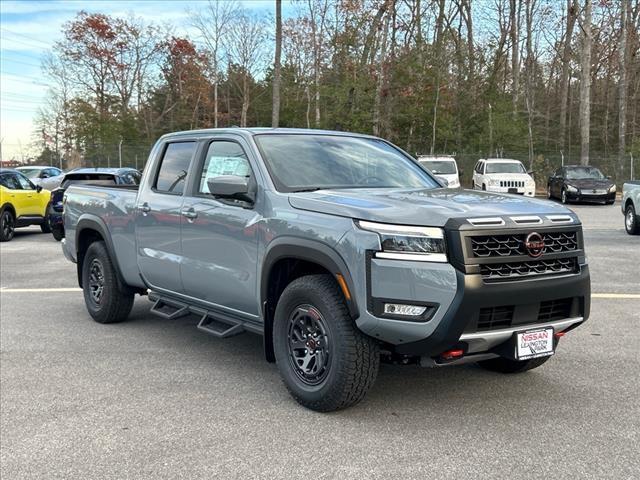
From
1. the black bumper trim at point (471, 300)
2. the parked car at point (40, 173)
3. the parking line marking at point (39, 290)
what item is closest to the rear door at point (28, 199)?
the parking line marking at point (39, 290)

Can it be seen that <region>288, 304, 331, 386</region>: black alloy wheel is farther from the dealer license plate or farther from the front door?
the dealer license plate

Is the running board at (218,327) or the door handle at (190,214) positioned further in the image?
the door handle at (190,214)

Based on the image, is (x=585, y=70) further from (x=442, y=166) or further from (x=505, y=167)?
(x=442, y=166)

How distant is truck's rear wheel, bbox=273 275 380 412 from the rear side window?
6.13 feet

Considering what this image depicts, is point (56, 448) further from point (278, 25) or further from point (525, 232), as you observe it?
point (278, 25)

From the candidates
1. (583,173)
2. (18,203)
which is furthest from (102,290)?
(583,173)

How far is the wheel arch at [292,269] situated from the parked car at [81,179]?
26.8ft

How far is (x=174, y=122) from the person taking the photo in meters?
54.7

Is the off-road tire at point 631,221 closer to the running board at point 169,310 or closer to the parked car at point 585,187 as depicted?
the parked car at point 585,187

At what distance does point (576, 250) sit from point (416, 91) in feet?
107

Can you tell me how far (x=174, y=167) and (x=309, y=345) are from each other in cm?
246

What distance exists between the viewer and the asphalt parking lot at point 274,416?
138 inches

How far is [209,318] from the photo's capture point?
5430 mm

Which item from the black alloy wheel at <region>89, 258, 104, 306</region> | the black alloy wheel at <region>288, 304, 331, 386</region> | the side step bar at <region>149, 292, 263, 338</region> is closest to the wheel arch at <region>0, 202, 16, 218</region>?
the black alloy wheel at <region>89, 258, 104, 306</region>
